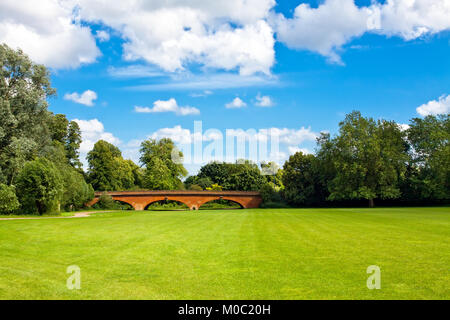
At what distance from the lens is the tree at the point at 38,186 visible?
3541cm

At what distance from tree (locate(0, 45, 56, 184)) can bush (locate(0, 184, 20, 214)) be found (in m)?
2.73

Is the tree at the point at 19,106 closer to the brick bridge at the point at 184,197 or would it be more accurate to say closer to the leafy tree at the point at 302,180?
the brick bridge at the point at 184,197

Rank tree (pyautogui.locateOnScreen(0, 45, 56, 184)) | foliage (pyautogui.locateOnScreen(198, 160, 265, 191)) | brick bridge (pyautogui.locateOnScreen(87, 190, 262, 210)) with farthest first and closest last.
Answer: foliage (pyautogui.locateOnScreen(198, 160, 265, 191))
brick bridge (pyautogui.locateOnScreen(87, 190, 262, 210))
tree (pyautogui.locateOnScreen(0, 45, 56, 184))

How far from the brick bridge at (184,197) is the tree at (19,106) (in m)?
28.2

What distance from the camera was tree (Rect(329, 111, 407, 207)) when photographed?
56.0m

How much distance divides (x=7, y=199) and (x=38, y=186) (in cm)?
301

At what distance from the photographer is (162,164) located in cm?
8150

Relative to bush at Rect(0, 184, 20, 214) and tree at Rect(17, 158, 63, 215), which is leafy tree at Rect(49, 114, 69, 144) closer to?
tree at Rect(17, 158, 63, 215)

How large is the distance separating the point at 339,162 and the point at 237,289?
56.0 m

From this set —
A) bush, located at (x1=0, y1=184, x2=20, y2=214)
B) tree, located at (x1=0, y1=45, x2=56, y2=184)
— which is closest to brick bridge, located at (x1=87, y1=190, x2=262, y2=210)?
tree, located at (x1=0, y1=45, x2=56, y2=184)

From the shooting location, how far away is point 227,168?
115 meters

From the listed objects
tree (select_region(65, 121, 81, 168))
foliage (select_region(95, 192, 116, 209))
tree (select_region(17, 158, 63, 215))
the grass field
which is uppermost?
tree (select_region(65, 121, 81, 168))
